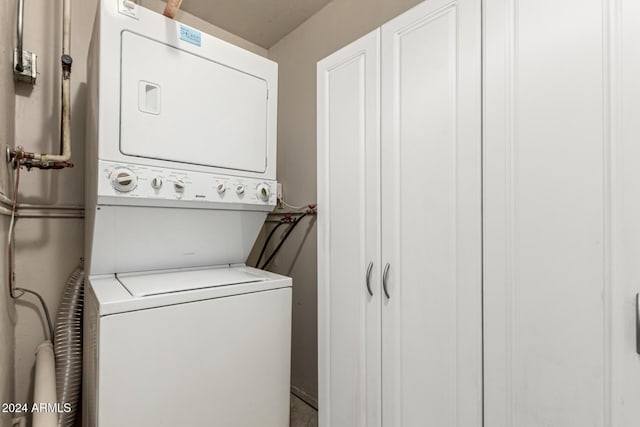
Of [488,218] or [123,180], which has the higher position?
[123,180]

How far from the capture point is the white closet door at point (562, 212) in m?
0.73

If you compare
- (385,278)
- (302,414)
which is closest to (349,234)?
(385,278)

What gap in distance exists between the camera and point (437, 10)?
109 centimetres

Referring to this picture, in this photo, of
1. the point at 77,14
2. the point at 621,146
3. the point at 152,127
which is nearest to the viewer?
the point at 621,146

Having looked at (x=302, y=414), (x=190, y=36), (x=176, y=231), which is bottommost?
(x=302, y=414)

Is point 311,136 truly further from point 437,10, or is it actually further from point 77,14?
point 77,14

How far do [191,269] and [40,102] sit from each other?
121 cm

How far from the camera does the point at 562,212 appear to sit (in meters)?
0.82

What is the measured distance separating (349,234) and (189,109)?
3.09ft

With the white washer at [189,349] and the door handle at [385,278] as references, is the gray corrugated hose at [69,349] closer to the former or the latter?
the white washer at [189,349]

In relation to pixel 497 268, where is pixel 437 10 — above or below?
above

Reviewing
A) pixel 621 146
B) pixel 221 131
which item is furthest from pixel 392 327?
pixel 221 131

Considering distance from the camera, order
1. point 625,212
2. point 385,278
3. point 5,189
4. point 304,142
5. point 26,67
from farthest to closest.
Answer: point 304,142 < point 26,67 < point 5,189 < point 385,278 < point 625,212

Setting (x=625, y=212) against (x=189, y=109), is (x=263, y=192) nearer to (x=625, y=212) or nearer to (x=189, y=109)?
(x=189, y=109)
